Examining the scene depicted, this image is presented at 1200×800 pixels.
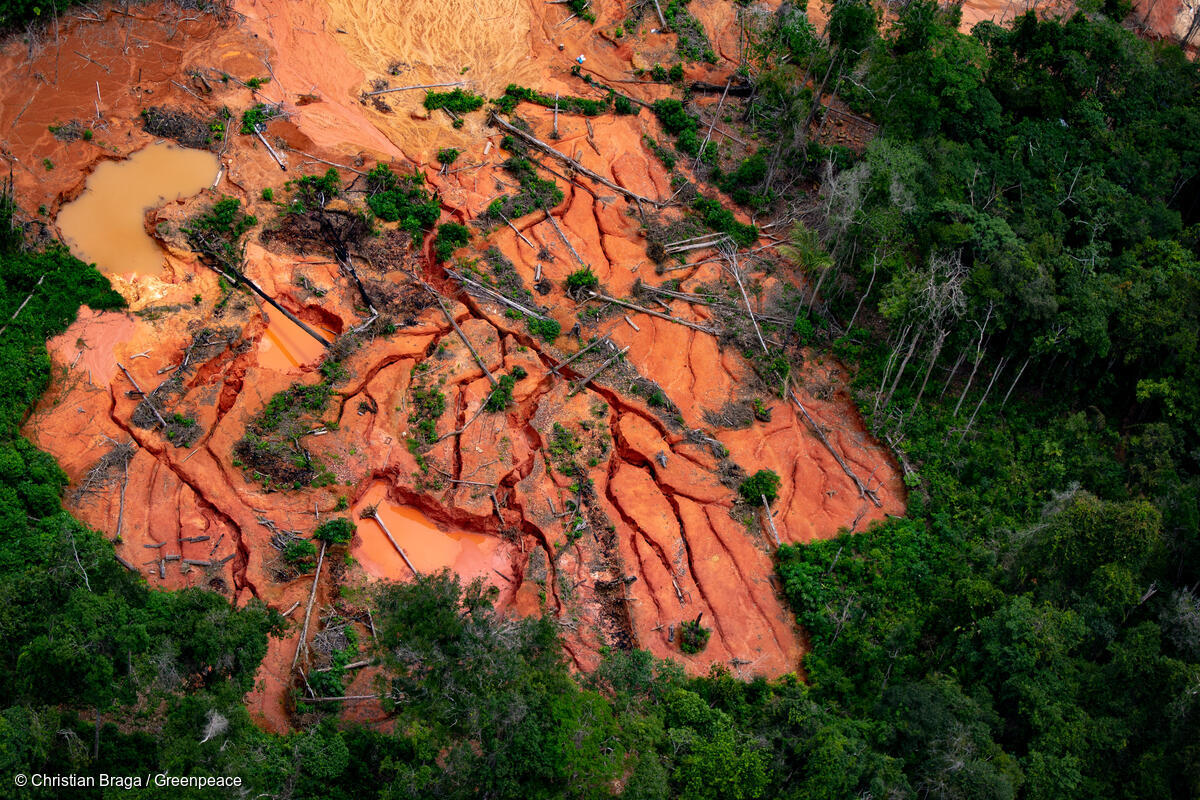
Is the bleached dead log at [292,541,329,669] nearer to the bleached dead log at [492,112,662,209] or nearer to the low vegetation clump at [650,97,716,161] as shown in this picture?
the bleached dead log at [492,112,662,209]

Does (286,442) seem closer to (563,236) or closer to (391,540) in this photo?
(391,540)

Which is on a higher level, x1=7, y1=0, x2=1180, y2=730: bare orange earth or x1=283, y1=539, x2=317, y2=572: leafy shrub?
x1=7, y1=0, x2=1180, y2=730: bare orange earth

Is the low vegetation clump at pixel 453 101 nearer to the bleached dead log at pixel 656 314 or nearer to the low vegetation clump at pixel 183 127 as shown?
the low vegetation clump at pixel 183 127

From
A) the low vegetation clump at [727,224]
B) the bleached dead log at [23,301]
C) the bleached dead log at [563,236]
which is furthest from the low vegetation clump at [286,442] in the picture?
the low vegetation clump at [727,224]

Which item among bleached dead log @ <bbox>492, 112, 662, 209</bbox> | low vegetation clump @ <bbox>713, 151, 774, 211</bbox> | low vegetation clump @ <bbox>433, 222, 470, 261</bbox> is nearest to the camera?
low vegetation clump @ <bbox>433, 222, 470, 261</bbox>

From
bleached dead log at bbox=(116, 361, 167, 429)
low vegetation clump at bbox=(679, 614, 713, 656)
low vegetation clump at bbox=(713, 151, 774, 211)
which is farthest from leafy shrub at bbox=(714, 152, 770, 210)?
bleached dead log at bbox=(116, 361, 167, 429)

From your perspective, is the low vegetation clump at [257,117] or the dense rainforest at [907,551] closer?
the dense rainforest at [907,551]
